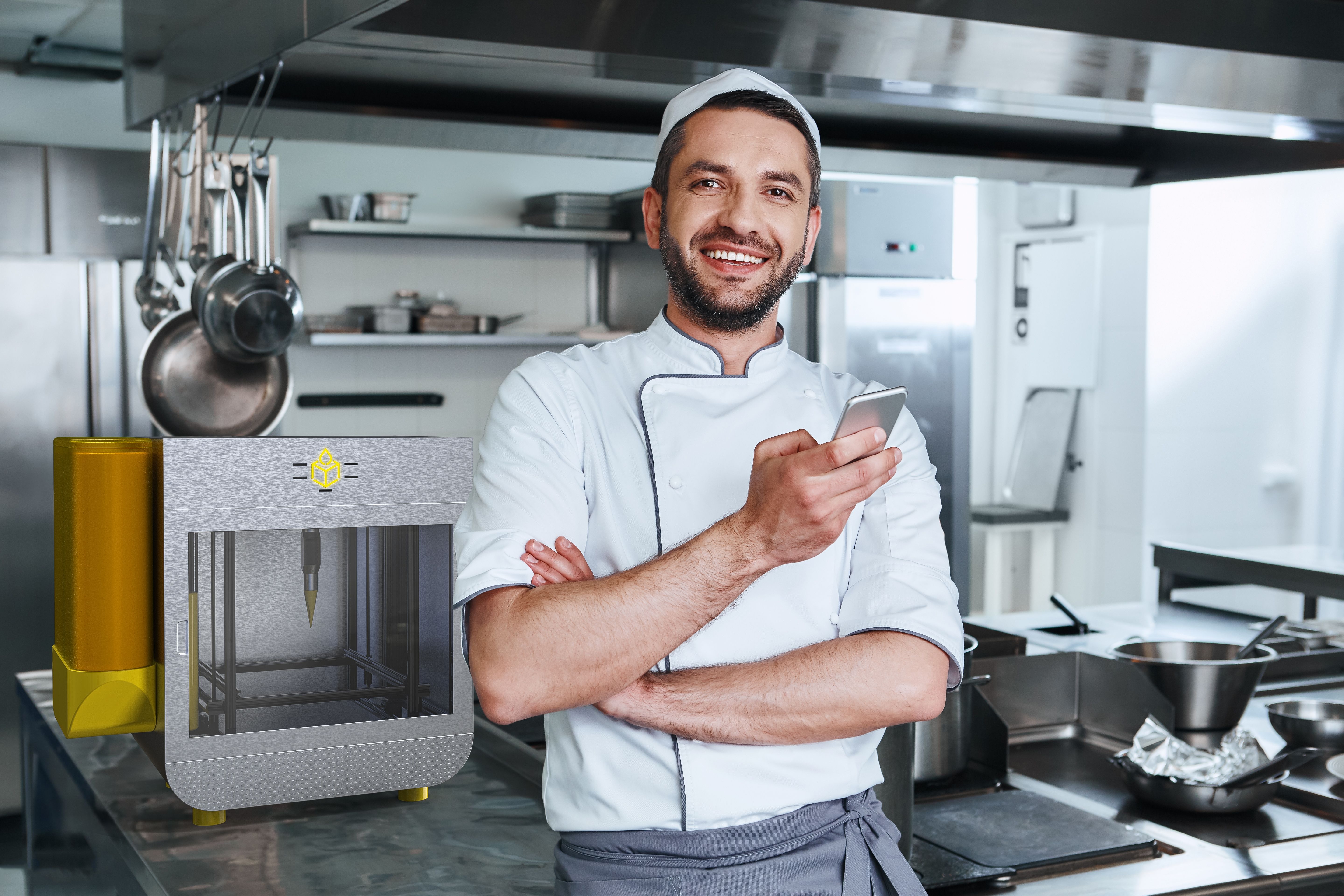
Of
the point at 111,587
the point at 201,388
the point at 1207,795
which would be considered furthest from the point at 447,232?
the point at 1207,795

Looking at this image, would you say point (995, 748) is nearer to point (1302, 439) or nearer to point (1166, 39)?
point (1166, 39)

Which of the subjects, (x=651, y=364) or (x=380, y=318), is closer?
(x=651, y=364)

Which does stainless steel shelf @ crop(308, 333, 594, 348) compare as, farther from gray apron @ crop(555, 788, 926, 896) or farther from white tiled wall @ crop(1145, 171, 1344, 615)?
gray apron @ crop(555, 788, 926, 896)

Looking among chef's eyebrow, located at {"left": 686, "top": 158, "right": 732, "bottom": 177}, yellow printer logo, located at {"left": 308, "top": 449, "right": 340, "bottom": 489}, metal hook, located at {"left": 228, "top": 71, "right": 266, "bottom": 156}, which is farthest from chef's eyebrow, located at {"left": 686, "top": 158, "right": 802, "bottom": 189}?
metal hook, located at {"left": 228, "top": 71, "right": 266, "bottom": 156}

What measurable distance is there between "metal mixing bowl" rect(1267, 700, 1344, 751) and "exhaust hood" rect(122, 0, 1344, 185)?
2.58ft

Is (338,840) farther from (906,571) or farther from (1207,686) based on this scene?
(1207,686)

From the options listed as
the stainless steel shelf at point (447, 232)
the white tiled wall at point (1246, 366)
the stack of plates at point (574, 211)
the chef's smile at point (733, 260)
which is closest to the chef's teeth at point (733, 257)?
the chef's smile at point (733, 260)

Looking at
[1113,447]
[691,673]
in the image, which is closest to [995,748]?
[691,673]

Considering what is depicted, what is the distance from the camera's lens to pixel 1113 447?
16.5 feet

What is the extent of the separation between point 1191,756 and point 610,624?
96cm

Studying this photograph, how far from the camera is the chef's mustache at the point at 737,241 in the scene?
1.14 m

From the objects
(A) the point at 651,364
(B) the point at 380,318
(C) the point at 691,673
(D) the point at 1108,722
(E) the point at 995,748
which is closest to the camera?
(C) the point at 691,673

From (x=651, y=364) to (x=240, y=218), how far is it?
3.71ft

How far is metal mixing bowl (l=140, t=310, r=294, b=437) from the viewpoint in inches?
94.2
